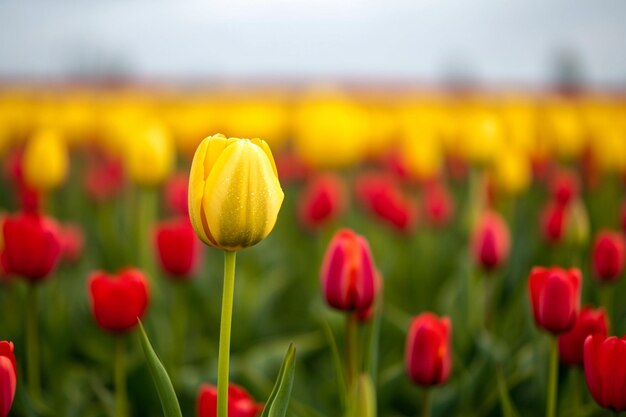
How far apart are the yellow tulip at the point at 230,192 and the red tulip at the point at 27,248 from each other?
80cm

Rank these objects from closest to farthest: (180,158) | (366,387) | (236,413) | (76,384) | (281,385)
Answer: (366,387) → (281,385) → (236,413) → (76,384) → (180,158)

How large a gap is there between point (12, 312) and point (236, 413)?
160 centimetres

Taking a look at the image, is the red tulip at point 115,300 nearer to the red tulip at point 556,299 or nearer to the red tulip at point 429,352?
the red tulip at point 429,352

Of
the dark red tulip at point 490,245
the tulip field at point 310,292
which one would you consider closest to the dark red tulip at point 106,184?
the tulip field at point 310,292

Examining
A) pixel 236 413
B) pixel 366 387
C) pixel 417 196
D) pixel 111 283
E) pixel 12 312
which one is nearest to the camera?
pixel 366 387

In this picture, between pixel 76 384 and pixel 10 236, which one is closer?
pixel 10 236

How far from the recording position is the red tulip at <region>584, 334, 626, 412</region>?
1066 mm

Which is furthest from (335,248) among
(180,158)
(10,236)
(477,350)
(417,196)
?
(180,158)

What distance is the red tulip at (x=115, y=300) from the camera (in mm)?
1471

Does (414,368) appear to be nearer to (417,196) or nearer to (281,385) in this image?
(281,385)

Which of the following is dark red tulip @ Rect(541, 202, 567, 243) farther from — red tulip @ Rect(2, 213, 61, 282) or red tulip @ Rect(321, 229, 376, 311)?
red tulip @ Rect(2, 213, 61, 282)

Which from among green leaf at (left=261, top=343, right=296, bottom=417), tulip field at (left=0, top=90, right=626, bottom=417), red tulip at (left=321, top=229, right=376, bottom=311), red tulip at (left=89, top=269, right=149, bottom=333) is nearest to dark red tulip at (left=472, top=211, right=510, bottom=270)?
tulip field at (left=0, top=90, right=626, bottom=417)

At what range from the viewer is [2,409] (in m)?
0.98

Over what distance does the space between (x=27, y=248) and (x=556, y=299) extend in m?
1.27
